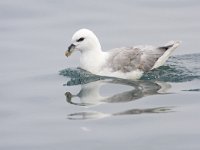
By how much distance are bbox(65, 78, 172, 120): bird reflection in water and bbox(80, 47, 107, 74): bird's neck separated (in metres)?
0.32

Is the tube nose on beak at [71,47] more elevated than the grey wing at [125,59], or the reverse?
the tube nose on beak at [71,47]

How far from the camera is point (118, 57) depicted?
1177cm

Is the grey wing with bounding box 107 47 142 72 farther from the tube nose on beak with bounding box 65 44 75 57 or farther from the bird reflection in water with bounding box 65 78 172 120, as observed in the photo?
the tube nose on beak with bounding box 65 44 75 57

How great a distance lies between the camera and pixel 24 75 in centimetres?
1201

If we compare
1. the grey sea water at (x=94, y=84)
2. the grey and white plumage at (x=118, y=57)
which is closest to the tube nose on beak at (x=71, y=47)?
the grey and white plumage at (x=118, y=57)

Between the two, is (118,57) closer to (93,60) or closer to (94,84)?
(93,60)

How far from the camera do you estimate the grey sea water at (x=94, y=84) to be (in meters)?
8.96

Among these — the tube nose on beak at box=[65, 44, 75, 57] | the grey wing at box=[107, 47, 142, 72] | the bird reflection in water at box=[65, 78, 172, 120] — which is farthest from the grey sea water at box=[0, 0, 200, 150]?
the tube nose on beak at box=[65, 44, 75, 57]

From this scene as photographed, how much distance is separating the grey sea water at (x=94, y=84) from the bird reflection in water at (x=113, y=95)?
0.01 meters

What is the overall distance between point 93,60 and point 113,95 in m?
1.36

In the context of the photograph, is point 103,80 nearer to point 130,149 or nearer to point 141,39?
point 141,39

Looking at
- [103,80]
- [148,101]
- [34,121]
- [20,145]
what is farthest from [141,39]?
[20,145]

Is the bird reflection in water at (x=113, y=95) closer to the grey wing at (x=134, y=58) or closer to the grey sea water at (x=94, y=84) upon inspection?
the grey sea water at (x=94, y=84)

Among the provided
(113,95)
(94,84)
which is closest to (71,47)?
(94,84)
